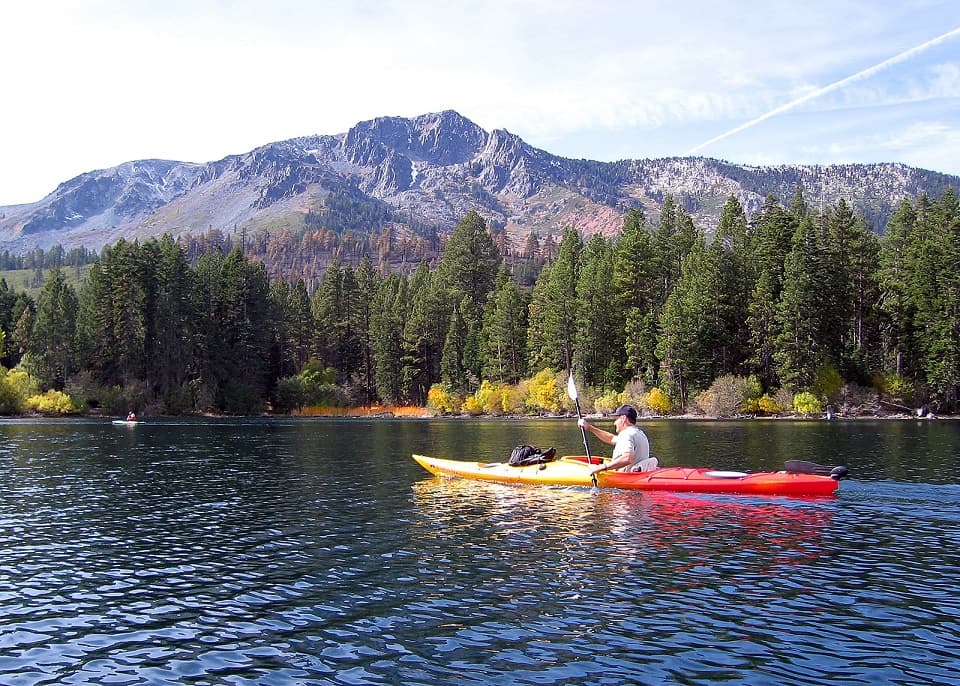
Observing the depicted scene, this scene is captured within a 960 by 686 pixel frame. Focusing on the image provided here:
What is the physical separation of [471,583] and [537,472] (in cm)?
1344

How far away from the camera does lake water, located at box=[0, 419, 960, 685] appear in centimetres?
1055

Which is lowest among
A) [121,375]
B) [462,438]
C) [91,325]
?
[462,438]

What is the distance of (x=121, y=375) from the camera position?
95562 mm

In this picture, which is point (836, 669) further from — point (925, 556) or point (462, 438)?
point (462, 438)

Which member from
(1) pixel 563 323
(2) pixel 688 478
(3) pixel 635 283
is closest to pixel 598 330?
(1) pixel 563 323

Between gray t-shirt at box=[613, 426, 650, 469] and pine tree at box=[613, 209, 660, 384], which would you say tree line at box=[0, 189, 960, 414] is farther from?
gray t-shirt at box=[613, 426, 650, 469]

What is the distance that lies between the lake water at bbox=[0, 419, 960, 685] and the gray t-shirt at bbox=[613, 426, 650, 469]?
4.47 feet

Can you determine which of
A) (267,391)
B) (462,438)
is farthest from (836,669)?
(267,391)

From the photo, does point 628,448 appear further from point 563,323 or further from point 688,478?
point 563,323

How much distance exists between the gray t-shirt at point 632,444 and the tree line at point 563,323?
2218 inches

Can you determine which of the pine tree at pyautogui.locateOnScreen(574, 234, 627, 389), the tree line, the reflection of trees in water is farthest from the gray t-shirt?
the pine tree at pyautogui.locateOnScreen(574, 234, 627, 389)

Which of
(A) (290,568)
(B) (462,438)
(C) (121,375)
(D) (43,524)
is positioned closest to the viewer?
→ (A) (290,568)

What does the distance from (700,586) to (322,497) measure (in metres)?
14.9

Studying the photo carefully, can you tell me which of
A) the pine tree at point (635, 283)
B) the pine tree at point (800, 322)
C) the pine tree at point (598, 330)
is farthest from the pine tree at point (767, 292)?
the pine tree at point (598, 330)
